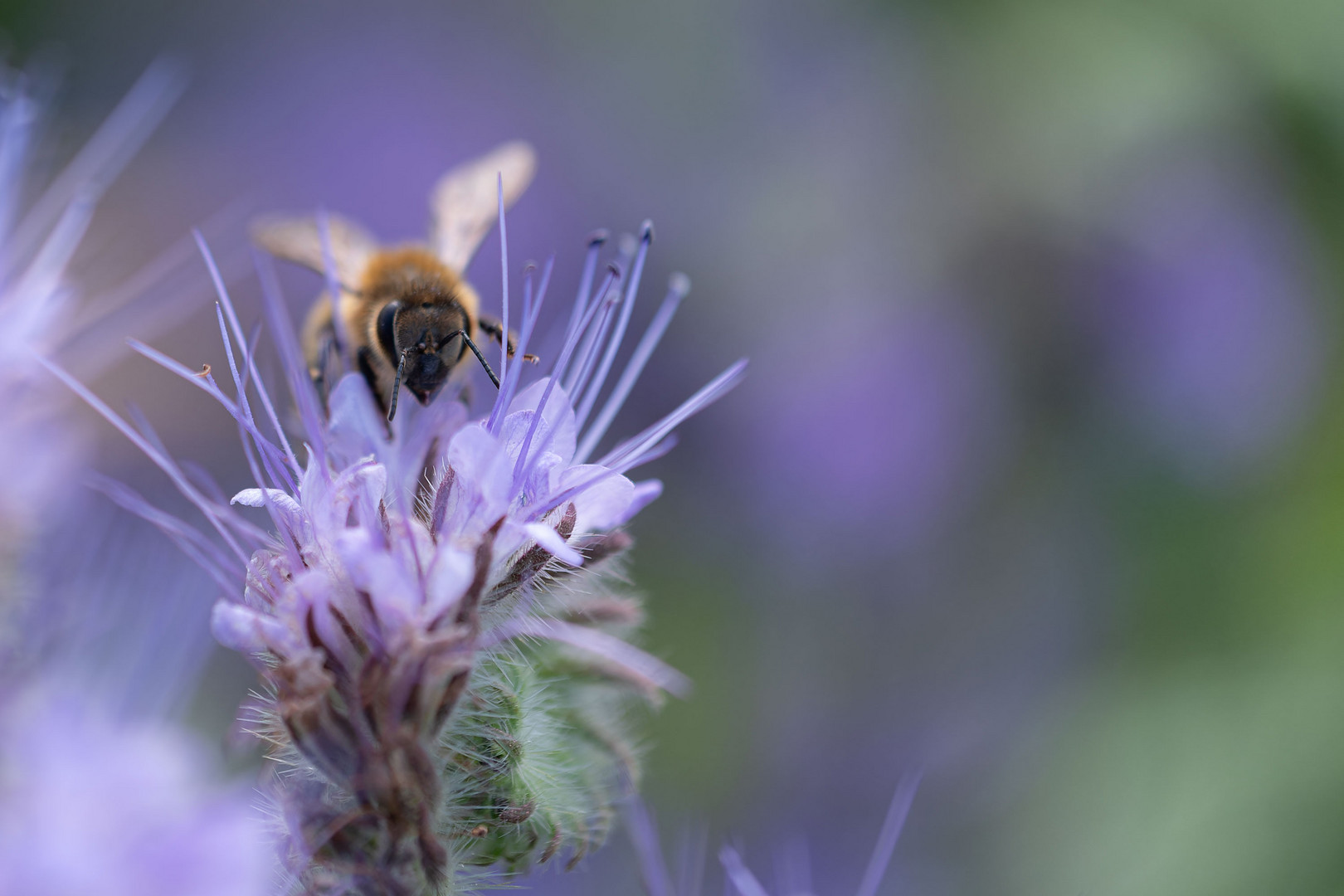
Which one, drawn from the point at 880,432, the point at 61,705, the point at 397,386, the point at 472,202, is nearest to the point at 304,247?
the point at 472,202

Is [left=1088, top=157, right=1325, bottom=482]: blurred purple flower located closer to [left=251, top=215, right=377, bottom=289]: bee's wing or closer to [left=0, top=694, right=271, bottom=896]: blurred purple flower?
[left=251, top=215, right=377, bottom=289]: bee's wing

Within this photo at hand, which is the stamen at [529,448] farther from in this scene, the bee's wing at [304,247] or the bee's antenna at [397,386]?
the bee's wing at [304,247]

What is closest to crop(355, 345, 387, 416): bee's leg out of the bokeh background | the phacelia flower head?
the phacelia flower head

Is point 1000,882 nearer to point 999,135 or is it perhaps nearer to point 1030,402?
point 1030,402

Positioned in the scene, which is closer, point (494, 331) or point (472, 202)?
point (494, 331)

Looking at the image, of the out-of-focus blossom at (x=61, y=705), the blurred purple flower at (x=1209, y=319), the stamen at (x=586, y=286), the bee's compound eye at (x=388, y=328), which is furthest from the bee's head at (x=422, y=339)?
the blurred purple flower at (x=1209, y=319)

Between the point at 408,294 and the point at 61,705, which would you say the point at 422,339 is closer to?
the point at 408,294
